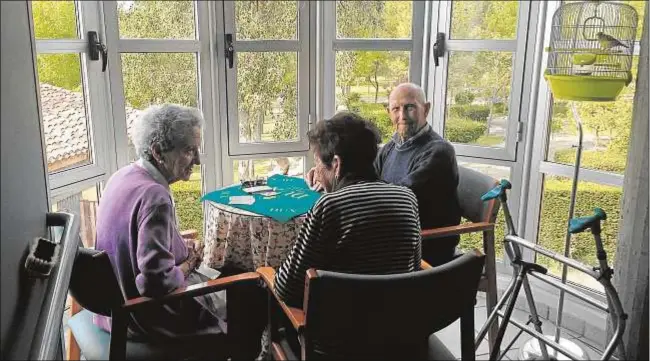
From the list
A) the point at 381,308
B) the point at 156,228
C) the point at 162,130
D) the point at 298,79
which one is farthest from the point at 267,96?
the point at 381,308

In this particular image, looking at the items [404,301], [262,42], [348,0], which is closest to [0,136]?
[404,301]

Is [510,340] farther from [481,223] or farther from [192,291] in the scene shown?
[192,291]

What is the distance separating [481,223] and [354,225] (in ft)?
3.28

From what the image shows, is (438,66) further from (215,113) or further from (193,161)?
(193,161)

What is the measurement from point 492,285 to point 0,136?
1987 mm

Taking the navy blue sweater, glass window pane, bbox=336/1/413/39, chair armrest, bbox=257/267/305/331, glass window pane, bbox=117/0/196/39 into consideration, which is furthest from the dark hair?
glass window pane, bbox=336/1/413/39

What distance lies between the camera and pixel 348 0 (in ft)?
10.2

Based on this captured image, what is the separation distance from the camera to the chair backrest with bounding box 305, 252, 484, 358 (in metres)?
1.27

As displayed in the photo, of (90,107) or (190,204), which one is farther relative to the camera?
(190,204)

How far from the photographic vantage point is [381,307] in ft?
4.26

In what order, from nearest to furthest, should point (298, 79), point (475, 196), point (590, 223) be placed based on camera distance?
point (590, 223), point (475, 196), point (298, 79)

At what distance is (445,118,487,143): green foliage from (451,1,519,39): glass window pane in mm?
477

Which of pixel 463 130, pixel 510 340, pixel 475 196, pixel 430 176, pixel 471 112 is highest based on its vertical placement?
pixel 471 112

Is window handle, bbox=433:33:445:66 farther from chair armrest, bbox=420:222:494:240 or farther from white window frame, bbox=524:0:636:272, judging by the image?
chair armrest, bbox=420:222:494:240
